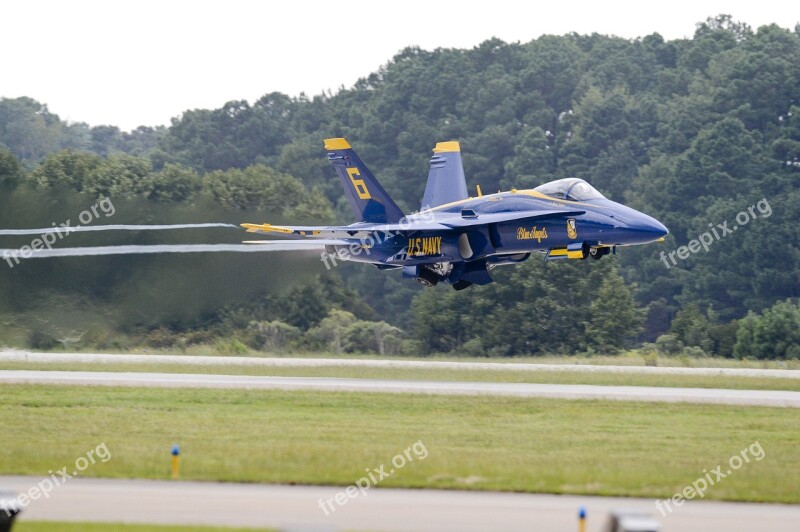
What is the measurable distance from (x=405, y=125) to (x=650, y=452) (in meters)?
63.4

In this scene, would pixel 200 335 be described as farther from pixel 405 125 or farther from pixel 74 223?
pixel 405 125

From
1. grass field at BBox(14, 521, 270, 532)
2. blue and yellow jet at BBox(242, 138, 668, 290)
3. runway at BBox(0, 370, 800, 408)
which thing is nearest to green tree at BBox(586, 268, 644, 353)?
blue and yellow jet at BBox(242, 138, 668, 290)

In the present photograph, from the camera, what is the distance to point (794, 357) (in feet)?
132

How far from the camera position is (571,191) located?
28.3 metres

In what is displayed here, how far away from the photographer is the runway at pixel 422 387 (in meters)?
24.3

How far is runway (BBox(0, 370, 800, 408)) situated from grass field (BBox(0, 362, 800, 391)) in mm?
865

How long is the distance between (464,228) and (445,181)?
407cm

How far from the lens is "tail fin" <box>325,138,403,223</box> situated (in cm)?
3192

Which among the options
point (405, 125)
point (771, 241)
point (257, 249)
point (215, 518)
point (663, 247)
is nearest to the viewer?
point (215, 518)

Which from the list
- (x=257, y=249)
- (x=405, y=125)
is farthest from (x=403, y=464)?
(x=405, y=125)

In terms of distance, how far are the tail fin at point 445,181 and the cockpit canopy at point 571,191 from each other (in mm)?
4226

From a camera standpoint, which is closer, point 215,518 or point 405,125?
point 215,518

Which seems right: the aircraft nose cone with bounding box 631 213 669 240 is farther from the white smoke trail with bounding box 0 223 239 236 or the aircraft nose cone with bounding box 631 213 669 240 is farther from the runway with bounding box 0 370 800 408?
the white smoke trail with bounding box 0 223 239 236

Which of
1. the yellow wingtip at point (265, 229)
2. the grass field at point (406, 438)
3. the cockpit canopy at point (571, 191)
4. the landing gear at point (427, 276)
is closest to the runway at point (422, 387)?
the grass field at point (406, 438)
